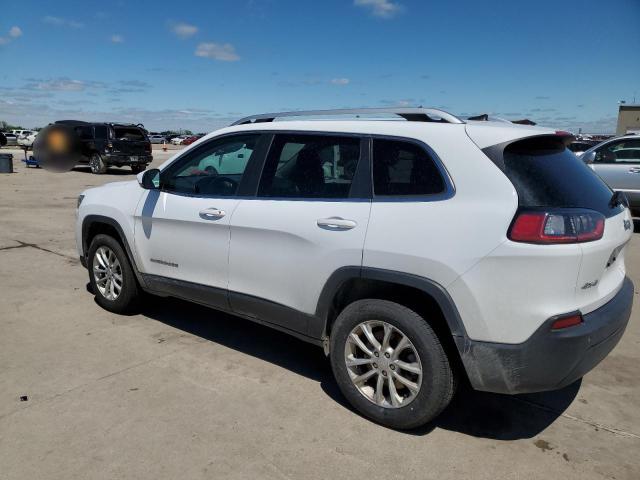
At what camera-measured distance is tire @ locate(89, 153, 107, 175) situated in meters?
20.0

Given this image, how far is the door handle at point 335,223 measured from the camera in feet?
9.96

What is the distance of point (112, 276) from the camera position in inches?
189

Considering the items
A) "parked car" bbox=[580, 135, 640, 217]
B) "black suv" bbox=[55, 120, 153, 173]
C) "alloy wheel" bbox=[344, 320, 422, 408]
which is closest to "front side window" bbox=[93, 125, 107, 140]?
"black suv" bbox=[55, 120, 153, 173]

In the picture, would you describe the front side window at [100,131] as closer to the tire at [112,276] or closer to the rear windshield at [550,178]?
the tire at [112,276]

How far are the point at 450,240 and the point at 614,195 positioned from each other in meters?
1.28

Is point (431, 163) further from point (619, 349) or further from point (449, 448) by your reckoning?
point (619, 349)

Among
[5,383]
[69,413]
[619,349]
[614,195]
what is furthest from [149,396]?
[619,349]

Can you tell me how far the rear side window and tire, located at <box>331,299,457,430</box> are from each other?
65cm

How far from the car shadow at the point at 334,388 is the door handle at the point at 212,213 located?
1.10m

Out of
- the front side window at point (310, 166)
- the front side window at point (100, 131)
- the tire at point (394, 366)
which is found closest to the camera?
the tire at point (394, 366)

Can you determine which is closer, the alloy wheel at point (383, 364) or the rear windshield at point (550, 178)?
the rear windshield at point (550, 178)

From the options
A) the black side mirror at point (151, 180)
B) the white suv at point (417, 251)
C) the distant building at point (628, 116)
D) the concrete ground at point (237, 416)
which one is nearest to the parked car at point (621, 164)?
the concrete ground at point (237, 416)

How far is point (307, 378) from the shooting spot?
3691 mm

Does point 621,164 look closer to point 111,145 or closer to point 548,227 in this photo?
point 548,227
